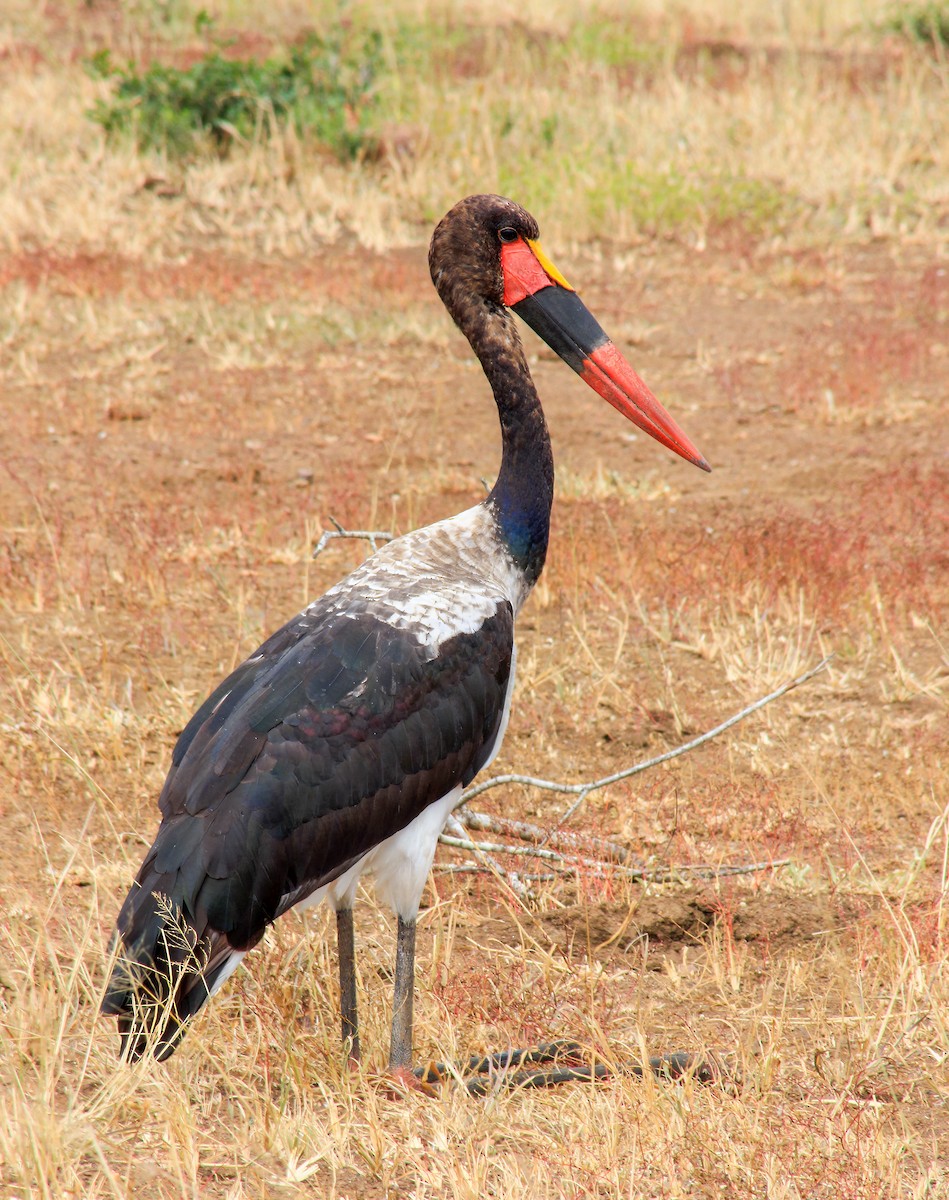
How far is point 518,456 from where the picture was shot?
12.7ft

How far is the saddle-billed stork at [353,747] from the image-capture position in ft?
9.87

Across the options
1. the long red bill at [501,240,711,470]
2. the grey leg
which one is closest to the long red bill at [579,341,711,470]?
the long red bill at [501,240,711,470]

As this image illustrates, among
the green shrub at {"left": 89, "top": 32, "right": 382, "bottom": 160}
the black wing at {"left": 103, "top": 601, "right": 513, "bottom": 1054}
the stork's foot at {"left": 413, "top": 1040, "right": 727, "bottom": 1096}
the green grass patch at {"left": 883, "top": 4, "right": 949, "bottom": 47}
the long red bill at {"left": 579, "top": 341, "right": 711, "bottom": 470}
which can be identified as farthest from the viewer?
the green grass patch at {"left": 883, "top": 4, "right": 949, "bottom": 47}

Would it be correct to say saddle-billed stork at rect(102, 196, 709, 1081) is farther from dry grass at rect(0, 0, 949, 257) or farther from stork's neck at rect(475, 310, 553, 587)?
dry grass at rect(0, 0, 949, 257)

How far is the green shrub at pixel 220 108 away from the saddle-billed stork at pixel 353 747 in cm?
713

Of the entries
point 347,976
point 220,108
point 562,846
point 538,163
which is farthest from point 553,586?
point 220,108

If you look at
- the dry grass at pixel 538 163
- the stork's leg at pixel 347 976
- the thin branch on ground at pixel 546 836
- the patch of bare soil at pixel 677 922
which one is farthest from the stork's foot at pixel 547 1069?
the dry grass at pixel 538 163

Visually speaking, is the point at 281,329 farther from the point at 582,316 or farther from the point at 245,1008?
the point at 245,1008

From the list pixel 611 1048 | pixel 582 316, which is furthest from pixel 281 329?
pixel 611 1048

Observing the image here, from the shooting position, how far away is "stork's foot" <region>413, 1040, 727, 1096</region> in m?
3.18

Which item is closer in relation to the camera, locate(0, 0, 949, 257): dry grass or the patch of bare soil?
the patch of bare soil

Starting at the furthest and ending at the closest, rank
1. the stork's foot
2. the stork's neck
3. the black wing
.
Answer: the stork's neck → the stork's foot → the black wing

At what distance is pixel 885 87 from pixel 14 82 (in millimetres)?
7255

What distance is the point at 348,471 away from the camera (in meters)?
6.98
